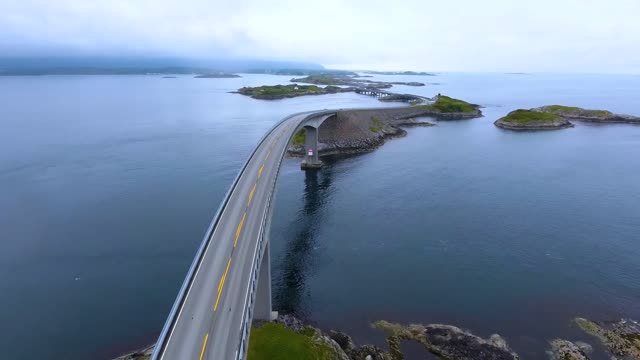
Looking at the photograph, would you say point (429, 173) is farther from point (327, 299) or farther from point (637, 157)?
point (637, 157)

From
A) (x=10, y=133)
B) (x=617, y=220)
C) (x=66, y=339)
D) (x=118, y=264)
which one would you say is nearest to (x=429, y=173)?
(x=617, y=220)

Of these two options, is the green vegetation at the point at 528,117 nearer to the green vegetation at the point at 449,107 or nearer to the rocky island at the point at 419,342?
the green vegetation at the point at 449,107

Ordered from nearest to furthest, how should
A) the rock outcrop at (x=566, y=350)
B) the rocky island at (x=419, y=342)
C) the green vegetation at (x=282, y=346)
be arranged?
the green vegetation at (x=282, y=346) → the rocky island at (x=419, y=342) → the rock outcrop at (x=566, y=350)

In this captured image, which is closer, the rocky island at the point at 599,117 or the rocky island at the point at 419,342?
the rocky island at the point at 419,342

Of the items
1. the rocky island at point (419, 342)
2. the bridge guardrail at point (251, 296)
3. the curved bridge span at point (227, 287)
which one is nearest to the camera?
the curved bridge span at point (227, 287)

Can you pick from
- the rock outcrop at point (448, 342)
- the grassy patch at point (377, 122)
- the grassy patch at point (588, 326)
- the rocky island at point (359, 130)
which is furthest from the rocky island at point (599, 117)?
the rock outcrop at point (448, 342)

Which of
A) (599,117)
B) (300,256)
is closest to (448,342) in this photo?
(300,256)

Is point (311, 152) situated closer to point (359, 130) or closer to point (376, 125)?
point (359, 130)

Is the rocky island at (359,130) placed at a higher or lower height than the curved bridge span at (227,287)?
higher
